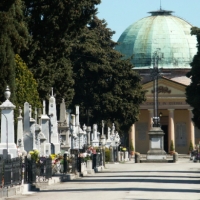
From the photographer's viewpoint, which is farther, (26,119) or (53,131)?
(53,131)

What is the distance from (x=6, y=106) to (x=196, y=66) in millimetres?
44240

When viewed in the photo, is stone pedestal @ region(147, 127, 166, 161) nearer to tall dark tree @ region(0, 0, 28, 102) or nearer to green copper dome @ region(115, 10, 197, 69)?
tall dark tree @ region(0, 0, 28, 102)

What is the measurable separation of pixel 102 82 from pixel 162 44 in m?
48.3

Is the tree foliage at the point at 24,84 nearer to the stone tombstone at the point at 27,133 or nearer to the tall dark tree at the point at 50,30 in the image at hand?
the tall dark tree at the point at 50,30

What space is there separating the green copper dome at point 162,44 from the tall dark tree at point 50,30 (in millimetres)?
80413

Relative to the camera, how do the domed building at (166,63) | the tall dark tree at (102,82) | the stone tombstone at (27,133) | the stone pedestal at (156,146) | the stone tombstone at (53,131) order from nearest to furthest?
the stone tombstone at (27,133) → the stone tombstone at (53,131) → the stone pedestal at (156,146) → the tall dark tree at (102,82) → the domed building at (166,63)

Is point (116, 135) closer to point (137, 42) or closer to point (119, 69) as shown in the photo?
point (119, 69)

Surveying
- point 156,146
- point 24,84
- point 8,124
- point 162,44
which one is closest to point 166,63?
point 162,44

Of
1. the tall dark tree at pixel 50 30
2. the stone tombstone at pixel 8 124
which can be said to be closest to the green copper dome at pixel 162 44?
the tall dark tree at pixel 50 30

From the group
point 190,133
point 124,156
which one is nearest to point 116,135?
point 124,156

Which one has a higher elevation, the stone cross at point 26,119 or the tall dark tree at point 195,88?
the tall dark tree at point 195,88

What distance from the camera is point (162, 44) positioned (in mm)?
139750

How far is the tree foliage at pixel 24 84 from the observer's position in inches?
1989

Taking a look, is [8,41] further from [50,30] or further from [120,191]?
[50,30]
